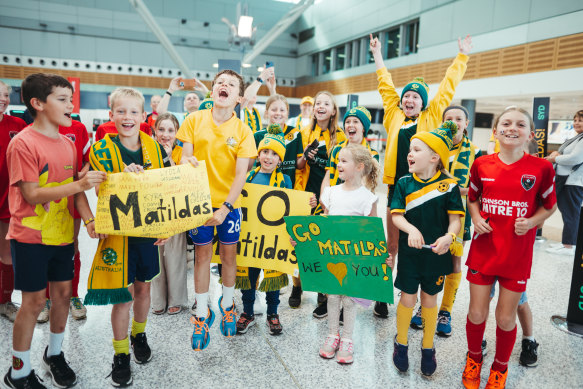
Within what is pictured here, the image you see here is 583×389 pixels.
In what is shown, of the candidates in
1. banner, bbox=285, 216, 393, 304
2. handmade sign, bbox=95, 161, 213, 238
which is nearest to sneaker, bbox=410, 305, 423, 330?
banner, bbox=285, 216, 393, 304

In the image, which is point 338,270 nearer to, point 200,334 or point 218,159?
point 200,334

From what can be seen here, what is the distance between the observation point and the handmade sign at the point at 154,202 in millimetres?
1890

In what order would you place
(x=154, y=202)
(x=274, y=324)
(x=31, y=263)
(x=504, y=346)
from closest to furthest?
(x=31, y=263) < (x=154, y=202) < (x=504, y=346) < (x=274, y=324)

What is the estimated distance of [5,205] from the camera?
2.52 metres

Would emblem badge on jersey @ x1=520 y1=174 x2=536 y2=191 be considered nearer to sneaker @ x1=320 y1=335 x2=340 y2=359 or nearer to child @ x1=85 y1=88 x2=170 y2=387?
sneaker @ x1=320 y1=335 x2=340 y2=359

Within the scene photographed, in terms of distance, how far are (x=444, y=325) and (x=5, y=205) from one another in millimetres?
3390

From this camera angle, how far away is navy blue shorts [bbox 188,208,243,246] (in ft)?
7.64

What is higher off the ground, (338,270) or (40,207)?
(40,207)

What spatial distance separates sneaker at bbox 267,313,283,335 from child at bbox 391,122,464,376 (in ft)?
2.85

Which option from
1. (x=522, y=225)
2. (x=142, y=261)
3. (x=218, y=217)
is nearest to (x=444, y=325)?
(x=522, y=225)

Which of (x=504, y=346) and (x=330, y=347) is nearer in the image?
(x=504, y=346)

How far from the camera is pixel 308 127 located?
3316 millimetres

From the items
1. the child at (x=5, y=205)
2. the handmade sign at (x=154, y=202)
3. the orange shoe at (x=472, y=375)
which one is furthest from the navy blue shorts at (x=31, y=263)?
the orange shoe at (x=472, y=375)

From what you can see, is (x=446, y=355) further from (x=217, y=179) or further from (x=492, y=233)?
(x=217, y=179)
